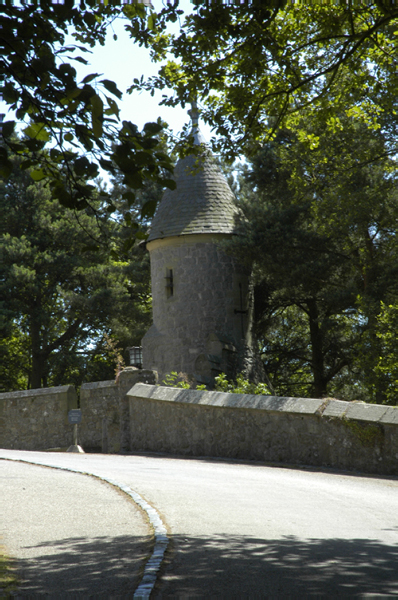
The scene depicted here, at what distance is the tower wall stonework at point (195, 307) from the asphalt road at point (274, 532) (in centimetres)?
1239

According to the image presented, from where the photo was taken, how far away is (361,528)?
573cm

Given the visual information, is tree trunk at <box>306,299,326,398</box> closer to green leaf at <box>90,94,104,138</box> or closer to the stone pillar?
the stone pillar

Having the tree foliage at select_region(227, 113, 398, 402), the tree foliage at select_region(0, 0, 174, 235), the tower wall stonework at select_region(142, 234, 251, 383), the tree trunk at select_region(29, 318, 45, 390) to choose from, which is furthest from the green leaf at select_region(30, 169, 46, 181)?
the tree trunk at select_region(29, 318, 45, 390)

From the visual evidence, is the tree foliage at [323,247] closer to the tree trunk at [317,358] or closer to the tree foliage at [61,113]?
the tree trunk at [317,358]

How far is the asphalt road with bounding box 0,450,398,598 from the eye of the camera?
3967 mm

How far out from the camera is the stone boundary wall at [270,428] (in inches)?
371

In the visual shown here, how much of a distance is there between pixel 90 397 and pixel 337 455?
26.8 ft

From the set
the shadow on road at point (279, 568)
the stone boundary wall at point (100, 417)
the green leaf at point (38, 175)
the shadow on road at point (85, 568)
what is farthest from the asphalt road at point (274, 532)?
the stone boundary wall at point (100, 417)

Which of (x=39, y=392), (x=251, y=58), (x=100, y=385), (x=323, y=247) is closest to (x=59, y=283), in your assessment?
(x=39, y=392)

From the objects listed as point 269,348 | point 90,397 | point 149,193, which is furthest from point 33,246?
point 90,397

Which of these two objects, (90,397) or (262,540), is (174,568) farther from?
(90,397)

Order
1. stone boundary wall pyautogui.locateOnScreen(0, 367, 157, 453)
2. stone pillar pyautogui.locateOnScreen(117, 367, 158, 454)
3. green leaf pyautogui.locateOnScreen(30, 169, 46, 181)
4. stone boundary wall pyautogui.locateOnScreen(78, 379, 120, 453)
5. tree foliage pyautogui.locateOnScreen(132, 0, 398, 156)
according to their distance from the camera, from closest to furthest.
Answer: green leaf pyautogui.locateOnScreen(30, 169, 46, 181)
tree foliage pyautogui.locateOnScreen(132, 0, 398, 156)
stone pillar pyautogui.locateOnScreen(117, 367, 158, 454)
stone boundary wall pyautogui.locateOnScreen(0, 367, 157, 453)
stone boundary wall pyautogui.locateOnScreen(78, 379, 120, 453)

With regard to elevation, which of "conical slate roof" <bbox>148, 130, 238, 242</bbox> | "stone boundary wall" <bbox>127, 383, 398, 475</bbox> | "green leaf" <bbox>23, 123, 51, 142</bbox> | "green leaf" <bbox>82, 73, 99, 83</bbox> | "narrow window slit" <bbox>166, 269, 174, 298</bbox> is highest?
"conical slate roof" <bbox>148, 130, 238, 242</bbox>

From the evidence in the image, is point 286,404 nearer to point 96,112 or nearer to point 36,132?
point 36,132
